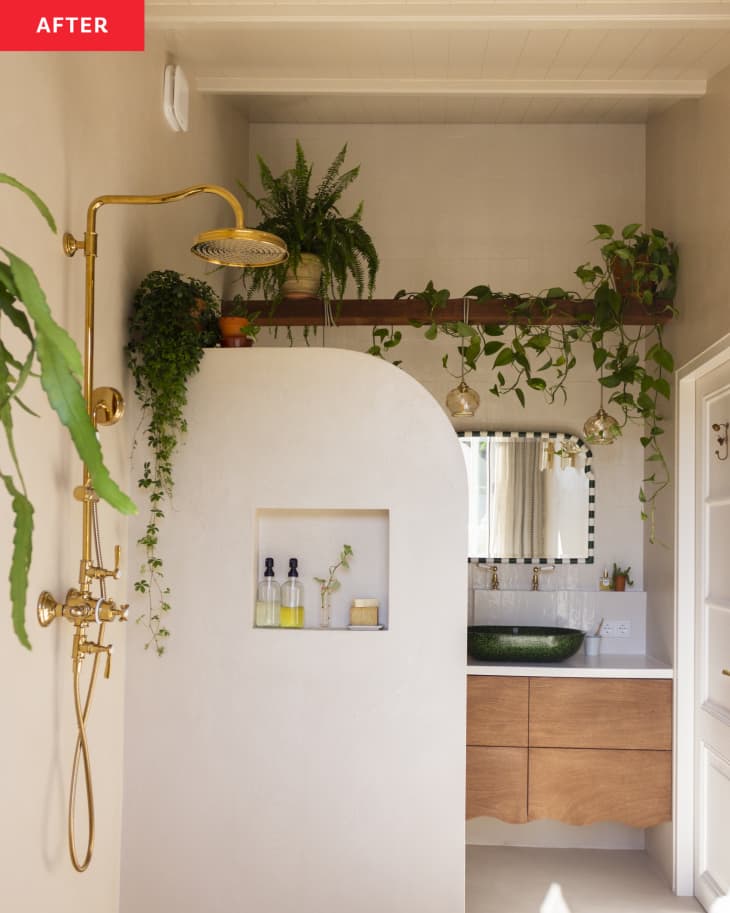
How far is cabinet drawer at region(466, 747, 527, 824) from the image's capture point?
4055 mm

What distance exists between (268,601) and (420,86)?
212 cm

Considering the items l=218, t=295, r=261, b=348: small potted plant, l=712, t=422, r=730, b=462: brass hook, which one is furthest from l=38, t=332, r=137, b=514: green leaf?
l=712, t=422, r=730, b=462: brass hook

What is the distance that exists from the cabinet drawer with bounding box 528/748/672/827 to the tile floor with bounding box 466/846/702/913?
282mm

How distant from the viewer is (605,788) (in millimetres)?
4047

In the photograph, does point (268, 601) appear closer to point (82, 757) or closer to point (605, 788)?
point (82, 757)

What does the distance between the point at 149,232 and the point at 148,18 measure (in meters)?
0.68

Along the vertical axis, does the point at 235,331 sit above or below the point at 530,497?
above

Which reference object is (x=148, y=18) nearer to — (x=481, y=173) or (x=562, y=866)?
(x=481, y=173)

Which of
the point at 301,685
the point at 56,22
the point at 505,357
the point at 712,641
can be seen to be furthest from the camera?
the point at 505,357

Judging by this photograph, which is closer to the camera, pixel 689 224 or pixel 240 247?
pixel 240 247

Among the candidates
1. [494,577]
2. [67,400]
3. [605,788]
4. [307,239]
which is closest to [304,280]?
[307,239]

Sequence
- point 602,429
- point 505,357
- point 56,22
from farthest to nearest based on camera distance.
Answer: point 602,429, point 505,357, point 56,22

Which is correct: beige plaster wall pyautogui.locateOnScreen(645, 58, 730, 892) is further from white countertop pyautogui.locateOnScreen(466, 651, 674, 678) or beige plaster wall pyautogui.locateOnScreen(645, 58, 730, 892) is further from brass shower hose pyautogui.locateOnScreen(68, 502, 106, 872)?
brass shower hose pyautogui.locateOnScreen(68, 502, 106, 872)

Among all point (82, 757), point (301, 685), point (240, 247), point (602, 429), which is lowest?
point (82, 757)
